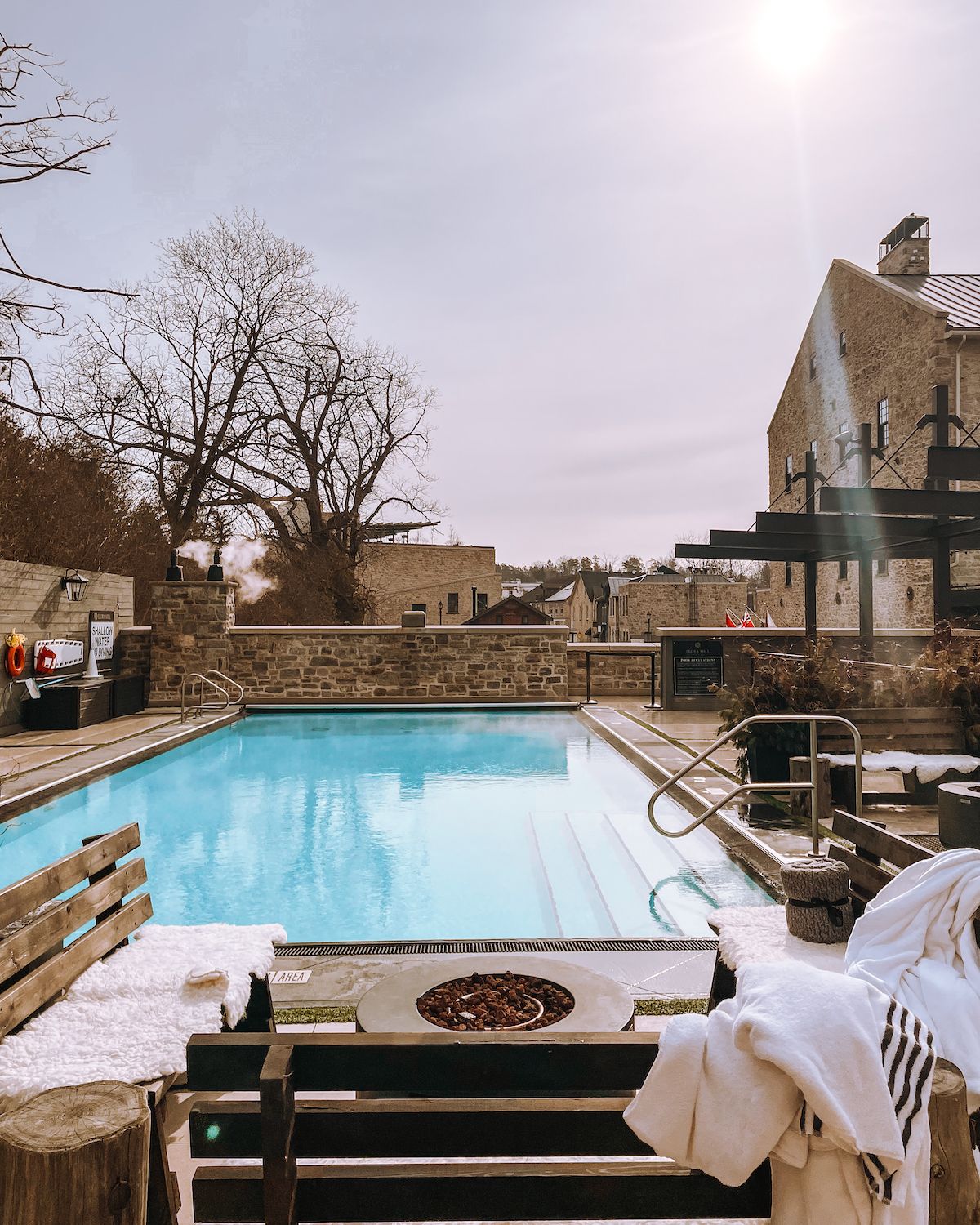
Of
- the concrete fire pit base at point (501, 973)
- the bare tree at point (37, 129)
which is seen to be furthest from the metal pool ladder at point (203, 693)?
the concrete fire pit base at point (501, 973)

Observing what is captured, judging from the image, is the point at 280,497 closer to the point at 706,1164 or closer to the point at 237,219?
the point at 237,219

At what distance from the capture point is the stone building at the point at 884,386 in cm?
1756

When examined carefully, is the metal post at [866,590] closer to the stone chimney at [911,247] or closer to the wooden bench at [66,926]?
the wooden bench at [66,926]

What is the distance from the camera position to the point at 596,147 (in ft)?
29.5

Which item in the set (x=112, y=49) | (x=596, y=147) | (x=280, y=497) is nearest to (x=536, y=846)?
(x=596, y=147)

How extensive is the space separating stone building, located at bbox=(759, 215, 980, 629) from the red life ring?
545 inches

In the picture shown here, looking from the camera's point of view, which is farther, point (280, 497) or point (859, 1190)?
point (280, 497)

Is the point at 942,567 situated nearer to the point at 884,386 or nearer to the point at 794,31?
the point at 794,31

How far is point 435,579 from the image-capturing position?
3859cm

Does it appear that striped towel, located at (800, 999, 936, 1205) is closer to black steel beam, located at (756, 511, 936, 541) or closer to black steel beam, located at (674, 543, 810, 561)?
black steel beam, located at (756, 511, 936, 541)

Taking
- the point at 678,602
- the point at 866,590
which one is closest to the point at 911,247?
the point at 866,590

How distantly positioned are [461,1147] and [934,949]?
1.52 metres

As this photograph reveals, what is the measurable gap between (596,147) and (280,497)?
16.4 m

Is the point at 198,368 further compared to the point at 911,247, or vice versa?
the point at 198,368
